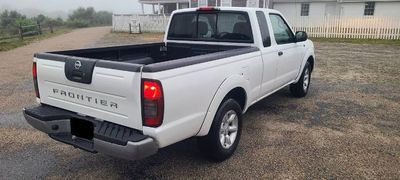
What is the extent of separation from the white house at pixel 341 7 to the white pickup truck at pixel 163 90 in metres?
22.5

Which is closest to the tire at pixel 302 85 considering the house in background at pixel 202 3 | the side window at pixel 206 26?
the side window at pixel 206 26

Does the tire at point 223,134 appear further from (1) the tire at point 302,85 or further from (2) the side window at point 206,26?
(1) the tire at point 302,85

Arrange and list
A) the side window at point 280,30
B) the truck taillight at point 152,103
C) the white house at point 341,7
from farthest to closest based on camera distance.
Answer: the white house at point 341,7 → the side window at point 280,30 → the truck taillight at point 152,103

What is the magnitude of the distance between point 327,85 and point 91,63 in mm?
6533

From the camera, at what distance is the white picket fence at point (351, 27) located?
1991 cm

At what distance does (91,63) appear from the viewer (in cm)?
317

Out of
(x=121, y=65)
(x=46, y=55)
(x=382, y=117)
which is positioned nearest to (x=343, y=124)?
(x=382, y=117)

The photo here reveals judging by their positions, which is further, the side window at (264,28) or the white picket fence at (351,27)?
the white picket fence at (351,27)

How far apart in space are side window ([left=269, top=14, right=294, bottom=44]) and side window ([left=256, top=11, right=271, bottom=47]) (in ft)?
1.00

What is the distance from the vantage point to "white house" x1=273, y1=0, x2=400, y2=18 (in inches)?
974

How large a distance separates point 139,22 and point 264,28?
23.3 meters

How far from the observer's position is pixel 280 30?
18.4ft

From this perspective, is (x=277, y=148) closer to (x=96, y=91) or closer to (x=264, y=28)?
(x=264, y=28)

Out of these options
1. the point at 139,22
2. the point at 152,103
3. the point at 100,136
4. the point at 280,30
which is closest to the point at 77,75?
the point at 100,136
